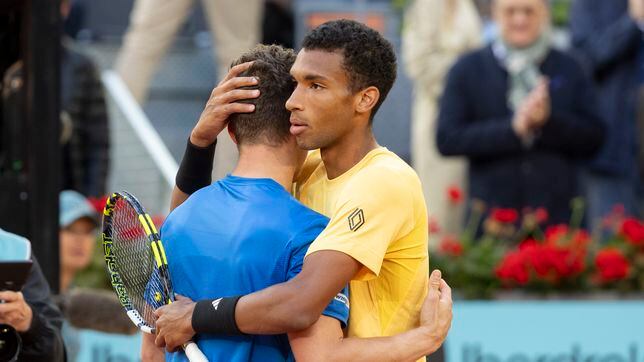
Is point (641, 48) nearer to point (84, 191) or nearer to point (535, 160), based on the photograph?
point (535, 160)

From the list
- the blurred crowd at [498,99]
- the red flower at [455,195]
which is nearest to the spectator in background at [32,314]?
the blurred crowd at [498,99]

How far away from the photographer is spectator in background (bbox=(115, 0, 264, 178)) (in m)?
8.01

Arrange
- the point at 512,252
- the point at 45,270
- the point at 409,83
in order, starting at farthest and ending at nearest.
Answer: the point at 409,83, the point at 512,252, the point at 45,270

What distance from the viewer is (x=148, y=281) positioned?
138 inches

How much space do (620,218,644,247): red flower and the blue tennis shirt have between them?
431 centimetres

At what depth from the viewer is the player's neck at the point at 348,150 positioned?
3.47m

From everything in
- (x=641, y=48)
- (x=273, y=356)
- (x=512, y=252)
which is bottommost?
(x=512, y=252)

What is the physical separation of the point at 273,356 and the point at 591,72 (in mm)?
5395

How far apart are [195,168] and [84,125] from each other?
155 inches

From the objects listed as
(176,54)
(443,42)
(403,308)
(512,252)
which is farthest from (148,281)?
(176,54)

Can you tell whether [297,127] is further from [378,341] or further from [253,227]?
[378,341]

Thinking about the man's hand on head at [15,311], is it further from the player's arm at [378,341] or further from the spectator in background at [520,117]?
the spectator in background at [520,117]

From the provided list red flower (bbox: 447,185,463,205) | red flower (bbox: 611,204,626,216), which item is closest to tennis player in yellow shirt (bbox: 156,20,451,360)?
red flower (bbox: 447,185,463,205)

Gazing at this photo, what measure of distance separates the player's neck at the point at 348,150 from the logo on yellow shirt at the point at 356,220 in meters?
0.22
